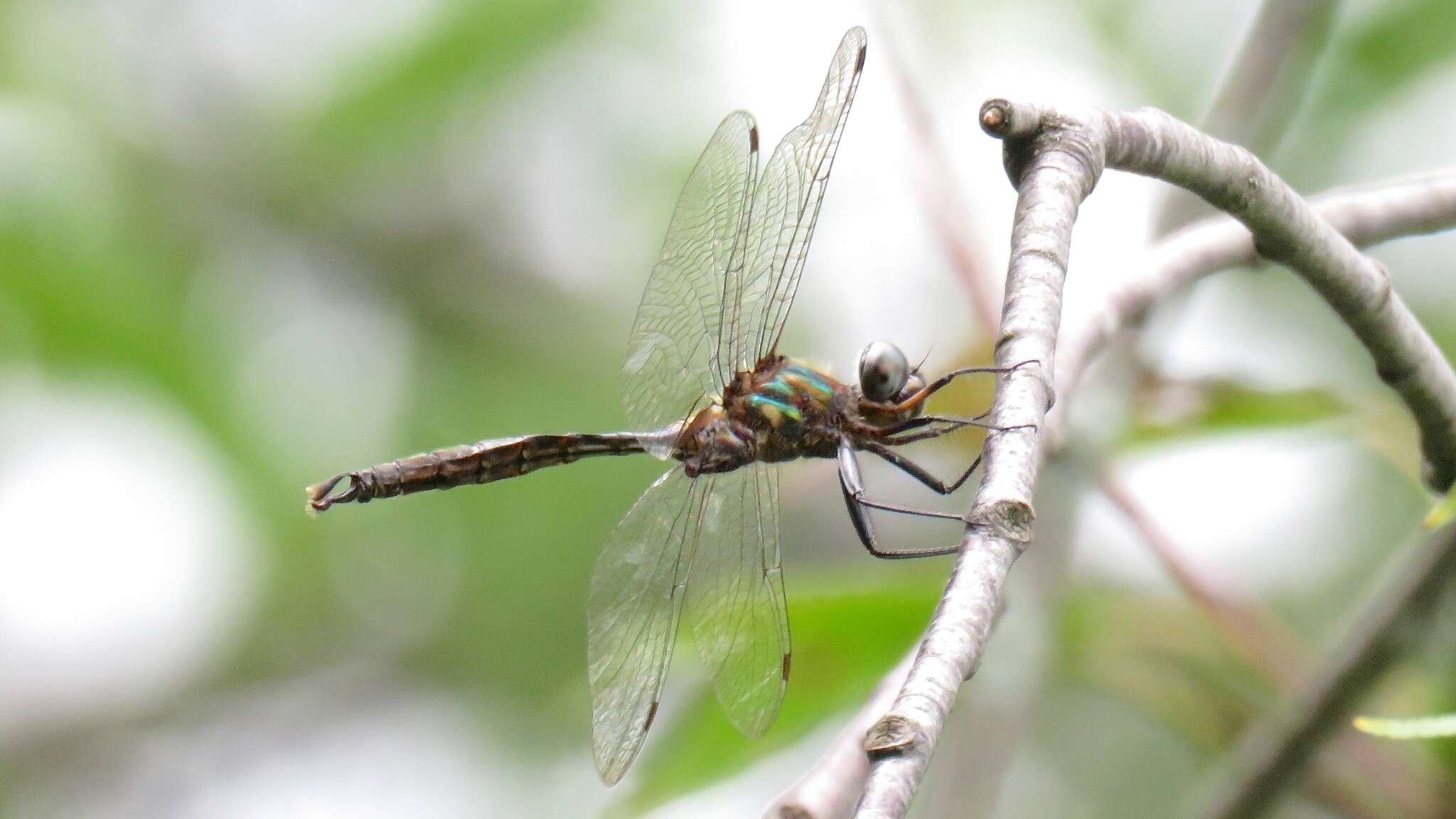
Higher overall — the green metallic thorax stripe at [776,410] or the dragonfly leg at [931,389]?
the dragonfly leg at [931,389]

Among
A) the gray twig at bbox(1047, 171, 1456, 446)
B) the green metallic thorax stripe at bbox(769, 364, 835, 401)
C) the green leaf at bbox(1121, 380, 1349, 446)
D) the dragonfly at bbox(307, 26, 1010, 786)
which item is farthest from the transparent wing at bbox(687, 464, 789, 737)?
the green leaf at bbox(1121, 380, 1349, 446)

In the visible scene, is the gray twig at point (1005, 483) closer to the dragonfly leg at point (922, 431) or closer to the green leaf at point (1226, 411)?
the dragonfly leg at point (922, 431)

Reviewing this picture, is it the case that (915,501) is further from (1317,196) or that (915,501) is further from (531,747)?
(531,747)

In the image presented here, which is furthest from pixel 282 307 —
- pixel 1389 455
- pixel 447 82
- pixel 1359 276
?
pixel 1359 276

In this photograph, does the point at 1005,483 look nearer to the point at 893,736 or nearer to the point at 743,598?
the point at 893,736

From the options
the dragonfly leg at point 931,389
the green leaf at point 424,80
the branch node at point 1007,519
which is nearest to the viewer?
the branch node at point 1007,519

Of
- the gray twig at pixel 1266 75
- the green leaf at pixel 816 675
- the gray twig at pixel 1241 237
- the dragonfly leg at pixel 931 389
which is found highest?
the gray twig at pixel 1266 75

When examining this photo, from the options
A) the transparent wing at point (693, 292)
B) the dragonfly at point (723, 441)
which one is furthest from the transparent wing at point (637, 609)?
the transparent wing at point (693, 292)
